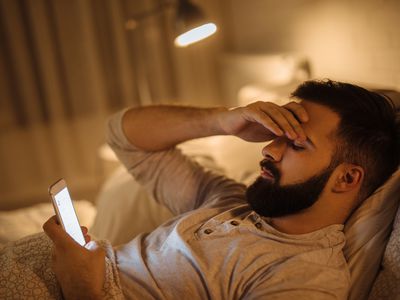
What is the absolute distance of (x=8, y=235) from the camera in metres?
1.26

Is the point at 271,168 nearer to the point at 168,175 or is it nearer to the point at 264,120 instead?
the point at 264,120

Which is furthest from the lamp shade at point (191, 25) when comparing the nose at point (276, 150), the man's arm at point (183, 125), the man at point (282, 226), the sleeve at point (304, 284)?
the sleeve at point (304, 284)

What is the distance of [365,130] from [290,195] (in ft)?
0.68

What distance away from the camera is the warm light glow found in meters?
1.70

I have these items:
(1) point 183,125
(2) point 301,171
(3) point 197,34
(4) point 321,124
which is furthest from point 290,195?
(3) point 197,34

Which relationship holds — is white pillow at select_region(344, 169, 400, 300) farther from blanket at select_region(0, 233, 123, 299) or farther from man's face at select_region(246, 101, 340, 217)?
blanket at select_region(0, 233, 123, 299)

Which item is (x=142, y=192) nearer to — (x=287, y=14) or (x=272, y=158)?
(x=272, y=158)

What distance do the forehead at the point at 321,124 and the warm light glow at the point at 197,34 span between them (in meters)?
0.81

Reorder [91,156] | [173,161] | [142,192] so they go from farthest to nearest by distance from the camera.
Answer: [91,156]
[142,192]
[173,161]

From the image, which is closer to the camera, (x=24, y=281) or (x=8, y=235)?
(x=24, y=281)

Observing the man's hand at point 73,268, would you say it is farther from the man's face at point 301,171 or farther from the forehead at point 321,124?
the forehead at point 321,124

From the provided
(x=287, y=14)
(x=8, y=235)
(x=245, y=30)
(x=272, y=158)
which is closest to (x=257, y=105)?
(x=272, y=158)

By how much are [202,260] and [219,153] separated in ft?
2.46

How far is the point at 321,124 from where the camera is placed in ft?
3.20
